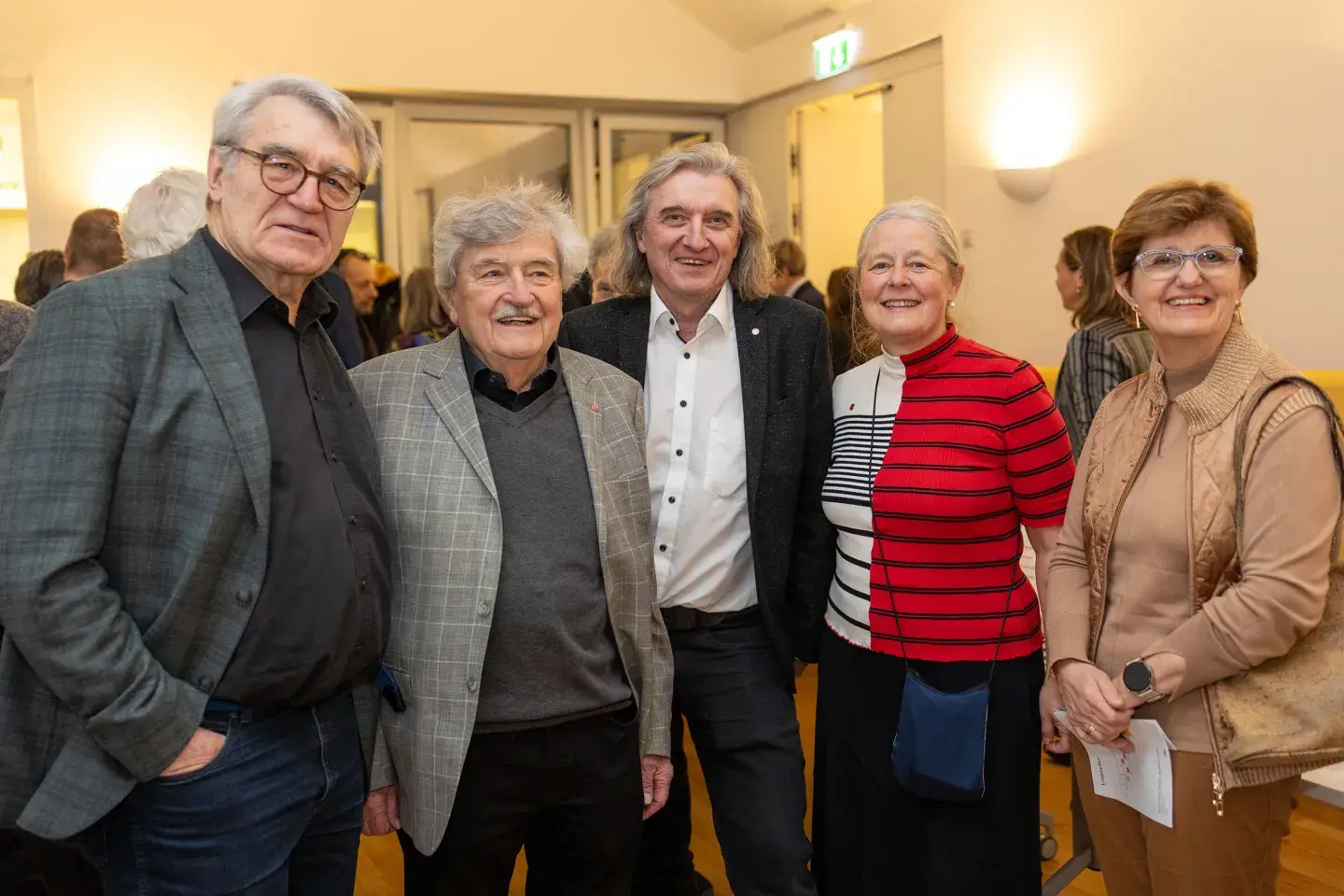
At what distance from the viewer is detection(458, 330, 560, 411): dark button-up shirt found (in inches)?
75.9

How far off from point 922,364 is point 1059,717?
72 cm

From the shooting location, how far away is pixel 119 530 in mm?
1387

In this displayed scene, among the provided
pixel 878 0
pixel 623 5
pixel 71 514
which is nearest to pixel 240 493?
pixel 71 514

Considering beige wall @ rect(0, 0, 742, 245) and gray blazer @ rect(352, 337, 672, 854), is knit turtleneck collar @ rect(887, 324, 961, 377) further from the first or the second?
beige wall @ rect(0, 0, 742, 245)

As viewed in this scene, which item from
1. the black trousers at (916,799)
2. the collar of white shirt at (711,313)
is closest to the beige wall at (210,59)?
the collar of white shirt at (711,313)

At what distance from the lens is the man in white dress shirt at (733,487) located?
7.25 ft

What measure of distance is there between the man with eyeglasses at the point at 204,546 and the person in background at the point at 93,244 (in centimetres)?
211

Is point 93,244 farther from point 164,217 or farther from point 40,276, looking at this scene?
point 164,217

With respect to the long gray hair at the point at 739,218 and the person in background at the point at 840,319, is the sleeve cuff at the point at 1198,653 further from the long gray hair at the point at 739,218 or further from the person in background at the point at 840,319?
the person in background at the point at 840,319

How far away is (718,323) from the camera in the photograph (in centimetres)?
230

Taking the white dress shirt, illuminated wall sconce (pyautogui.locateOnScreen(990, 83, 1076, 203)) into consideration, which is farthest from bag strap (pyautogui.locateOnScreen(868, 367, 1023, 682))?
illuminated wall sconce (pyautogui.locateOnScreen(990, 83, 1076, 203))

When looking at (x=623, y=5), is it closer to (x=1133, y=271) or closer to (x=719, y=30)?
(x=719, y=30)

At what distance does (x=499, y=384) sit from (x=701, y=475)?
0.50 meters

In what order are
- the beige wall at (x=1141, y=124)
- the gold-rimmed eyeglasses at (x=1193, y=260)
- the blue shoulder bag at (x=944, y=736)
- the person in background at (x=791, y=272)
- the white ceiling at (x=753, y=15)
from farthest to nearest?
the white ceiling at (x=753, y=15), the person in background at (x=791, y=272), the beige wall at (x=1141, y=124), the blue shoulder bag at (x=944, y=736), the gold-rimmed eyeglasses at (x=1193, y=260)
